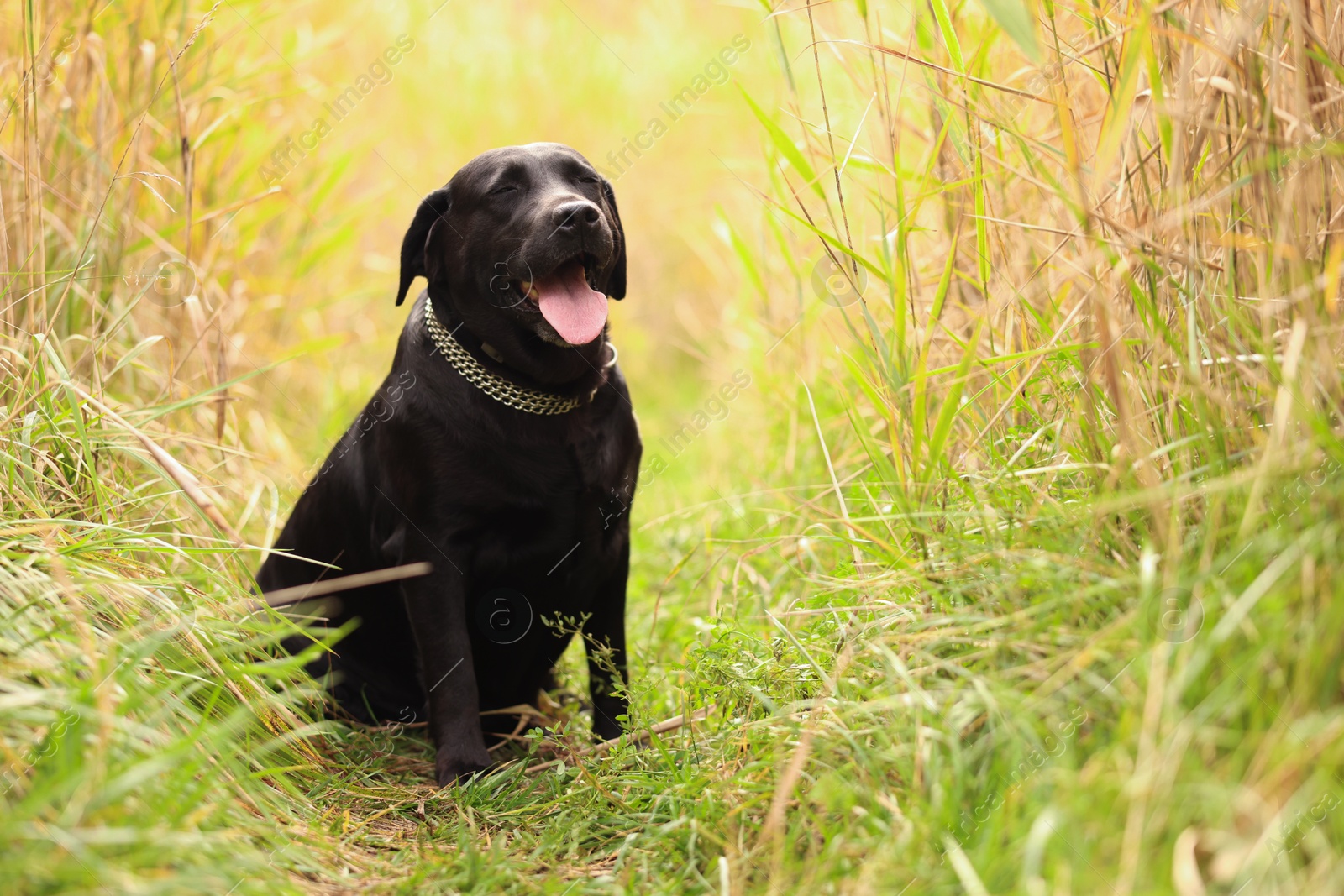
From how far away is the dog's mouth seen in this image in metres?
2.21

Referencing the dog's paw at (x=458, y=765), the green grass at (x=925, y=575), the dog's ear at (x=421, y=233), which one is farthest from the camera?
the dog's ear at (x=421, y=233)

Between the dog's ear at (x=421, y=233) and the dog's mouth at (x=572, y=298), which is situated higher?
the dog's ear at (x=421, y=233)

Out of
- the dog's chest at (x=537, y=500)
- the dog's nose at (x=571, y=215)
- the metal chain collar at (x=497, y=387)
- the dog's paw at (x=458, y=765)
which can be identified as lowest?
the dog's paw at (x=458, y=765)

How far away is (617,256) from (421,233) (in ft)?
1.53

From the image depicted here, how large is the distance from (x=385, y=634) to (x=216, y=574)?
59 cm

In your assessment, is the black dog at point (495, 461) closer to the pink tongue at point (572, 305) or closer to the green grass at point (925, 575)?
the pink tongue at point (572, 305)

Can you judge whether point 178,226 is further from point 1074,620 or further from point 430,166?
point 430,166

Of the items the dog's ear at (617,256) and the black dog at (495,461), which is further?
the dog's ear at (617,256)

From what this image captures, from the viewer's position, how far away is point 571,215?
2209mm

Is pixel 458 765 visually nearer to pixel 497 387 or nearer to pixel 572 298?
pixel 497 387

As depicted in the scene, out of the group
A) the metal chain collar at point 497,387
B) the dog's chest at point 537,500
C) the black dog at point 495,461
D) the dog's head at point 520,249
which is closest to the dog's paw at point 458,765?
the black dog at point 495,461

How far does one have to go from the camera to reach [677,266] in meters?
6.70

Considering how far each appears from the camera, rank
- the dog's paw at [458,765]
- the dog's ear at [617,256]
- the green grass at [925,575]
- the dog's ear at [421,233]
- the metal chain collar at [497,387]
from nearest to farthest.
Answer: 1. the green grass at [925,575]
2. the dog's paw at [458,765]
3. the metal chain collar at [497,387]
4. the dog's ear at [421,233]
5. the dog's ear at [617,256]

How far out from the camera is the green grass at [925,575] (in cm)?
123
